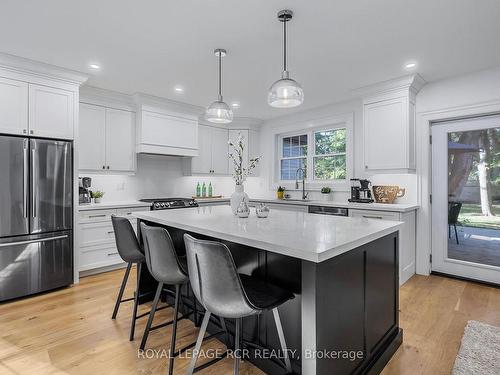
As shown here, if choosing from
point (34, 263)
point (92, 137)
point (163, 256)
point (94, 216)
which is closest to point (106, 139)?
point (92, 137)

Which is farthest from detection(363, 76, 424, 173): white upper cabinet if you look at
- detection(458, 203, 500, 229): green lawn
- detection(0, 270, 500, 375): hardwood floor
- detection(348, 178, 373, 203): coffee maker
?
detection(0, 270, 500, 375): hardwood floor

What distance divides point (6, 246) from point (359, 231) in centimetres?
347

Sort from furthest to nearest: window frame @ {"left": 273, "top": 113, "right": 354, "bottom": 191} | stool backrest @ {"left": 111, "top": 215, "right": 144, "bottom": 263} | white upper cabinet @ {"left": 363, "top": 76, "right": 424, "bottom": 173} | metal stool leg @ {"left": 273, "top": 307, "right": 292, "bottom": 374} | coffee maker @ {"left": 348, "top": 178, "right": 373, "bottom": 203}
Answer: window frame @ {"left": 273, "top": 113, "right": 354, "bottom": 191} → coffee maker @ {"left": 348, "top": 178, "right": 373, "bottom": 203} → white upper cabinet @ {"left": 363, "top": 76, "right": 424, "bottom": 173} → stool backrest @ {"left": 111, "top": 215, "right": 144, "bottom": 263} → metal stool leg @ {"left": 273, "top": 307, "right": 292, "bottom": 374}

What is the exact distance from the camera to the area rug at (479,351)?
1.91 m

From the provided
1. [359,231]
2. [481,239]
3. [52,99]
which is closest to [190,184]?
[52,99]

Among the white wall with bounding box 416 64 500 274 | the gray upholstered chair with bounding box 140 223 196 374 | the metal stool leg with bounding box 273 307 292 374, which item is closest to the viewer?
the metal stool leg with bounding box 273 307 292 374

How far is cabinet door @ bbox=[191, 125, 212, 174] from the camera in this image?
210 inches

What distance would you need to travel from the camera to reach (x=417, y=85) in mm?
3691

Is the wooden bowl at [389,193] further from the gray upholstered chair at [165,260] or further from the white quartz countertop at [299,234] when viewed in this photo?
the gray upholstered chair at [165,260]

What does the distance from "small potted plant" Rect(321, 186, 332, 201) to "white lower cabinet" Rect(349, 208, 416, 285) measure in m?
0.99

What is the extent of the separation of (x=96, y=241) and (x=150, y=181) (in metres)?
1.46

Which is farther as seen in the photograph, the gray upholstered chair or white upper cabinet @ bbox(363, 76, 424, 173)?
white upper cabinet @ bbox(363, 76, 424, 173)

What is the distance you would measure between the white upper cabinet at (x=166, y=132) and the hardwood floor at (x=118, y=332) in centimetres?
218

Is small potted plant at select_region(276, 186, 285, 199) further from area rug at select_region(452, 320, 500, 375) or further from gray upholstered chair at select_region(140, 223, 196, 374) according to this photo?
gray upholstered chair at select_region(140, 223, 196, 374)
